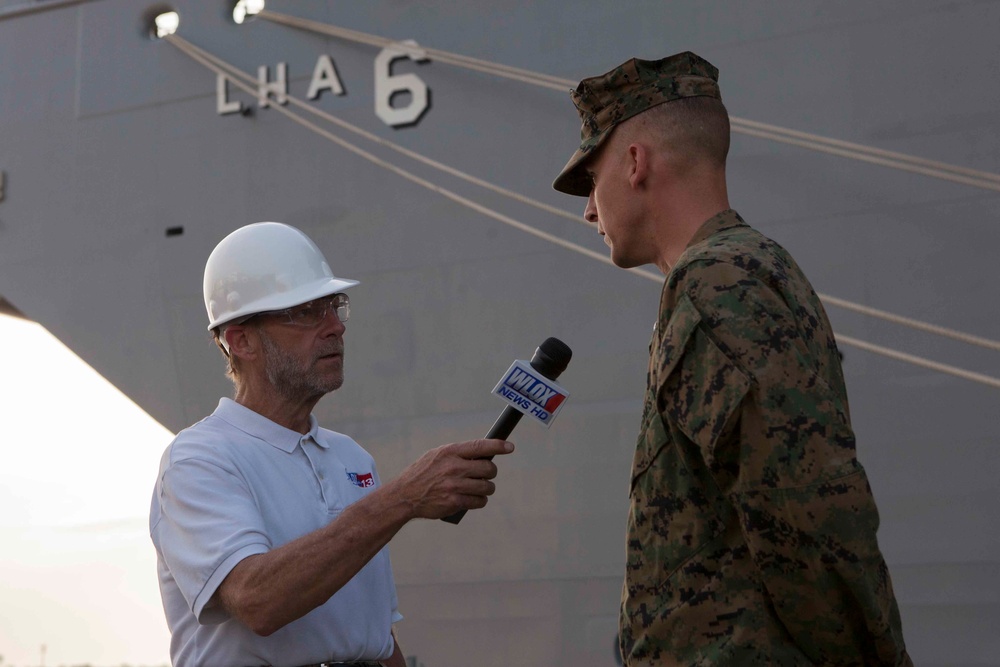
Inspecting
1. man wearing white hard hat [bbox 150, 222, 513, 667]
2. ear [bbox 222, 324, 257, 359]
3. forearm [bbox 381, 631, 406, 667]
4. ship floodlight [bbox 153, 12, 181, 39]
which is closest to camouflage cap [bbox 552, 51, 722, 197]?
man wearing white hard hat [bbox 150, 222, 513, 667]

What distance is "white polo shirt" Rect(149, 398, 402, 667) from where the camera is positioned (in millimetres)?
2230

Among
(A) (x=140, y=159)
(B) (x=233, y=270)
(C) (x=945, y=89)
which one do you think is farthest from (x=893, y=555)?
(A) (x=140, y=159)

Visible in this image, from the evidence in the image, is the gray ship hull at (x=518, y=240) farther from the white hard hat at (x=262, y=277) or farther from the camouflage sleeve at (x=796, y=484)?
the camouflage sleeve at (x=796, y=484)

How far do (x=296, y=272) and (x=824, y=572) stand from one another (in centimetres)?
161

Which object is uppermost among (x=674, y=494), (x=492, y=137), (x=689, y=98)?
(x=492, y=137)

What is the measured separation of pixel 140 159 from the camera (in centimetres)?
639

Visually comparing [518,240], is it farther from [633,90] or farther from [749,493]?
[749,493]

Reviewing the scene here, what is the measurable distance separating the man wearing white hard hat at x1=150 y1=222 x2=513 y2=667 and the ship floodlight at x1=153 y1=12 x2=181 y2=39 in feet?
13.4

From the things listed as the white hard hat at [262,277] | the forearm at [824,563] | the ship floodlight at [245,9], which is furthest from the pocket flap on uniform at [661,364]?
the ship floodlight at [245,9]

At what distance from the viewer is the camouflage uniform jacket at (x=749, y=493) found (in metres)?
1.62

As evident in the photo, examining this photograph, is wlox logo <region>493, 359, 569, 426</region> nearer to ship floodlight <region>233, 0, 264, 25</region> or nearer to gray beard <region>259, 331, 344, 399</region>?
gray beard <region>259, 331, 344, 399</region>

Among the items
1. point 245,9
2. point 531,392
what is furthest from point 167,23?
point 531,392

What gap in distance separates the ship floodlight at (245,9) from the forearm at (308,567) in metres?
4.69

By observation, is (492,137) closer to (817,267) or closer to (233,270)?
(817,267)
